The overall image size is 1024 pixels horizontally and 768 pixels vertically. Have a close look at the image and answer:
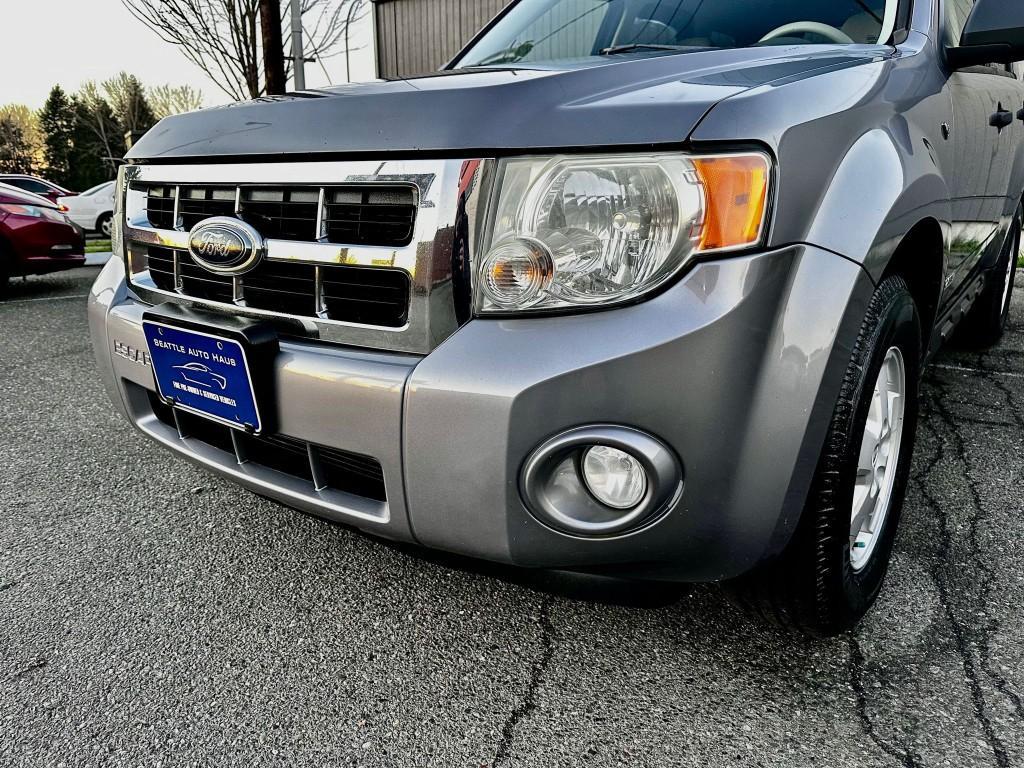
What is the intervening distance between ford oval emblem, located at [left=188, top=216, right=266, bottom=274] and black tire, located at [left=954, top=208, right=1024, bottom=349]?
3409 mm

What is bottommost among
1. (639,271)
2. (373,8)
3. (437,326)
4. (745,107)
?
(437,326)

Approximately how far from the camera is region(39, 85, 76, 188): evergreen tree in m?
43.4

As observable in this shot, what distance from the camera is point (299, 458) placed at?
5.33ft

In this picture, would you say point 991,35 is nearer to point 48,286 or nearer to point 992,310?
point 992,310

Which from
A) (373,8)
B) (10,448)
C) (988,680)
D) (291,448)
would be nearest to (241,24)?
(373,8)

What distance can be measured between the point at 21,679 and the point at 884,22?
102 inches

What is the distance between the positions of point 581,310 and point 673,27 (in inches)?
57.7

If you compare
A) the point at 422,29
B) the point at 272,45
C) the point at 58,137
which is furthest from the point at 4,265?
the point at 58,137

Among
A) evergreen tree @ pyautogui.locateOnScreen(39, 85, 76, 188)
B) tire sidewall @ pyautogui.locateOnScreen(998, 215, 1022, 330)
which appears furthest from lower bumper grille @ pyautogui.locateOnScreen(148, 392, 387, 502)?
evergreen tree @ pyautogui.locateOnScreen(39, 85, 76, 188)

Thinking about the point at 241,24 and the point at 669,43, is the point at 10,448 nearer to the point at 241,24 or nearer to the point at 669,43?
the point at 669,43

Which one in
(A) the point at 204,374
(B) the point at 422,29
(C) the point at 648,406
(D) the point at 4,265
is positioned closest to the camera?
(C) the point at 648,406

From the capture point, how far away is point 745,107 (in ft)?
4.08

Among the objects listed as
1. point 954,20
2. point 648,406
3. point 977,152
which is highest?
point 954,20

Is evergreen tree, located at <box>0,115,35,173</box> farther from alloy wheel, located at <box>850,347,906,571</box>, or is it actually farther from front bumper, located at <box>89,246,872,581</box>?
alloy wheel, located at <box>850,347,906,571</box>
